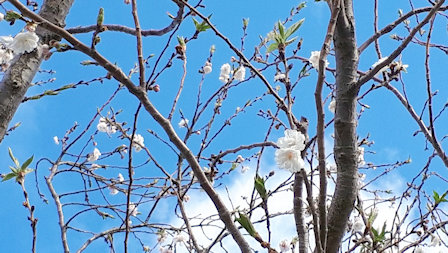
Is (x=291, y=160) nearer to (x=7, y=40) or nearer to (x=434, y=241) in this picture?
(x=7, y=40)

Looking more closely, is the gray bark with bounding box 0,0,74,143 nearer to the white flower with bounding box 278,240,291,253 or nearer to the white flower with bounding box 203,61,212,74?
the white flower with bounding box 203,61,212,74

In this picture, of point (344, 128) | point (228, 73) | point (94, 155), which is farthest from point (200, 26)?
point (94, 155)

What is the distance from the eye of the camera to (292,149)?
103 centimetres

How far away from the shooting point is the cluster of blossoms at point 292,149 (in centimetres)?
103

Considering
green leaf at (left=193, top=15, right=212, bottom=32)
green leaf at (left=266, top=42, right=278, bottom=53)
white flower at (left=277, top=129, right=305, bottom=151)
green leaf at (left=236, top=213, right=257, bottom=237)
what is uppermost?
green leaf at (left=193, top=15, right=212, bottom=32)

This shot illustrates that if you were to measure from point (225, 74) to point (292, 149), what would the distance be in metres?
1.64

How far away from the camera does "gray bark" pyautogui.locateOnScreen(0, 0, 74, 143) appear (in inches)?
63.3

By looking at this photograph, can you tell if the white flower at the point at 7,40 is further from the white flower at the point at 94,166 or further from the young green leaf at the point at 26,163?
the white flower at the point at 94,166

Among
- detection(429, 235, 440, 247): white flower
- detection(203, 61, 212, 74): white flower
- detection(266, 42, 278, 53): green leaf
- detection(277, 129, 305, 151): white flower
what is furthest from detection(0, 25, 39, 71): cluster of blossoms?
detection(429, 235, 440, 247): white flower

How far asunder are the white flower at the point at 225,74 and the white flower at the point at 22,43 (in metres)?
1.29

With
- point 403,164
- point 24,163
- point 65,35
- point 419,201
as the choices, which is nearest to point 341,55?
point 65,35

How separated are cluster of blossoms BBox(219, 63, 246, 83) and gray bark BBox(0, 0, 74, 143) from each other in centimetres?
101

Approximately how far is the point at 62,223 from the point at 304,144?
1.57m

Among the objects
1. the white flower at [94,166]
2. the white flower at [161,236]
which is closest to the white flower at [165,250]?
the white flower at [161,236]
